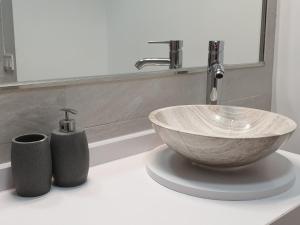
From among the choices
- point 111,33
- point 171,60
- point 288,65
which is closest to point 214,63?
point 171,60

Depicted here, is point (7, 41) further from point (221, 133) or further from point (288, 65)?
point (288, 65)

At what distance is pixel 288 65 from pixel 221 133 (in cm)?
63

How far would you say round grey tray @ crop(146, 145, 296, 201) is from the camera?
76 centimetres

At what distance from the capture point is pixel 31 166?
2.38 ft

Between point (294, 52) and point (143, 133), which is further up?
point (294, 52)

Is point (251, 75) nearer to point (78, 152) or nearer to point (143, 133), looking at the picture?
point (143, 133)

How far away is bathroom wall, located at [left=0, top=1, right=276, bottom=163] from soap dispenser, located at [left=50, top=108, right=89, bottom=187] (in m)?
0.08

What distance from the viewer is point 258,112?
1051 mm

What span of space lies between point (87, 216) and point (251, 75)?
0.97m

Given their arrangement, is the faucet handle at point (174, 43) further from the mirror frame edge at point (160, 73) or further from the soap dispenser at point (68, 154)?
the soap dispenser at point (68, 154)

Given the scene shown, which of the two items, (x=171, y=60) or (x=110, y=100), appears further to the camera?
(x=171, y=60)

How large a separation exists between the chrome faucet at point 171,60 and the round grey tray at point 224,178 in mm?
305

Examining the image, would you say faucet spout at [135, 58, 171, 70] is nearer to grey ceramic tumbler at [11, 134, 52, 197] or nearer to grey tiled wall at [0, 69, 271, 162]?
grey tiled wall at [0, 69, 271, 162]

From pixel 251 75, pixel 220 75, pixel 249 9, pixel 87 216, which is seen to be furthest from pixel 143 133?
pixel 249 9
